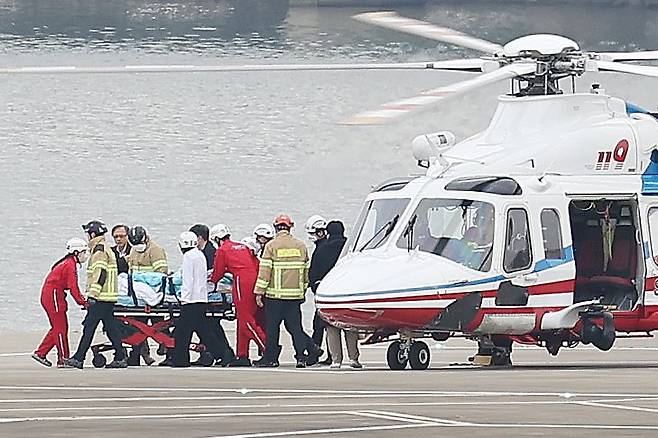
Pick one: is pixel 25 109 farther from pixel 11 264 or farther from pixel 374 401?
pixel 374 401

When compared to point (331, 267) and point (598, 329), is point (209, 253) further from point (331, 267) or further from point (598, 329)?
point (598, 329)

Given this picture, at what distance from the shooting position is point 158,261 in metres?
16.0

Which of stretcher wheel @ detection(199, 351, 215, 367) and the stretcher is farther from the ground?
the stretcher

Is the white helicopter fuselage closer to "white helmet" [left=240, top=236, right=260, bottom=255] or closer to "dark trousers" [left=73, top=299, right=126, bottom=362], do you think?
"white helmet" [left=240, top=236, right=260, bottom=255]

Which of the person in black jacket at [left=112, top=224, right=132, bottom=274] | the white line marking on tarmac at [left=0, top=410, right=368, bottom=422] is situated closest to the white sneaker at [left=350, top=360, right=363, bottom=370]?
the person in black jacket at [left=112, top=224, right=132, bottom=274]

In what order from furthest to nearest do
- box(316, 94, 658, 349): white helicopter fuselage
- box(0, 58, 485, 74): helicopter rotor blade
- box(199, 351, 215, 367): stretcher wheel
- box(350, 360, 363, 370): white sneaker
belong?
box(199, 351, 215, 367): stretcher wheel, box(350, 360, 363, 370): white sneaker, box(316, 94, 658, 349): white helicopter fuselage, box(0, 58, 485, 74): helicopter rotor blade

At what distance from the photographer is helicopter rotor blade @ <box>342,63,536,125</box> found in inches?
452

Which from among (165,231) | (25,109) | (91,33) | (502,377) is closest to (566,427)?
(502,377)

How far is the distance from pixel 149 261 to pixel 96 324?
100 centimetres

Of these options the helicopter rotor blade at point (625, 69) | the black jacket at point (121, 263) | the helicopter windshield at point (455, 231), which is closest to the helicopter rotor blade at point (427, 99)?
the helicopter rotor blade at point (625, 69)

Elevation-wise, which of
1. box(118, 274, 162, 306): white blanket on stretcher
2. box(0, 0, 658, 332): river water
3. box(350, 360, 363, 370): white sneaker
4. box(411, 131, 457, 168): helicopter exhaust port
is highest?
box(411, 131, 457, 168): helicopter exhaust port

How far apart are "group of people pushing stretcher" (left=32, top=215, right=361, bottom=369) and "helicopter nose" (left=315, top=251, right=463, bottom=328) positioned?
34.8 inches

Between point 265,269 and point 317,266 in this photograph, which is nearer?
point 265,269

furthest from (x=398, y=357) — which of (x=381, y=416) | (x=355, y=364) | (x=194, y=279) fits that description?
(x=381, y=416)
